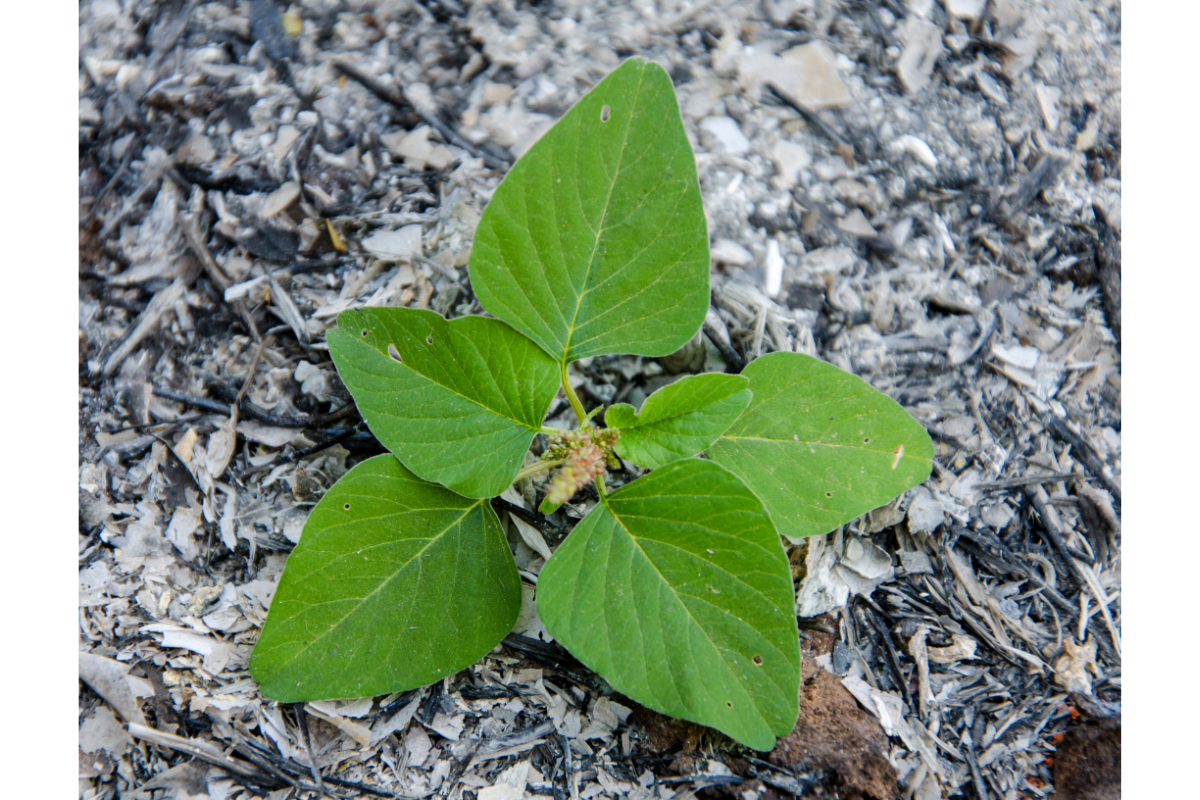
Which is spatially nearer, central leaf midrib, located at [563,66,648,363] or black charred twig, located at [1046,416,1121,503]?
central leaf midrib, located at [563,66,648,363]

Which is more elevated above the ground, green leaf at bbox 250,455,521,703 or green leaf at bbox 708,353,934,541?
green leaf at bbox 708,353,934,541

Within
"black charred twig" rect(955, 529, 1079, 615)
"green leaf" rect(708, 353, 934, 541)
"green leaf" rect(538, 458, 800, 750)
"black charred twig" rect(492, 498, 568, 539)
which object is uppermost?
"green leaf" rect(708, 353, 934, 541)

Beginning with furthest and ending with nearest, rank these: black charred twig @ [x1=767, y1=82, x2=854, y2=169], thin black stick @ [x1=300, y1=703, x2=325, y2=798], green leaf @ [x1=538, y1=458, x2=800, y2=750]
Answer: black charred twig @ [x1=767, y1=82, x2=854, y2=169]
thin black stick @ [x1=300, y1=703, x2=325, y2=798]
green leaf @ [x1=538, y1=458, x2=800, y2=750]

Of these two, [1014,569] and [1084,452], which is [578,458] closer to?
[1014,569]

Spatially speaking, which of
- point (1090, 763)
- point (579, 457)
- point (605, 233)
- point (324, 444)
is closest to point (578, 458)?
point (579, 457)

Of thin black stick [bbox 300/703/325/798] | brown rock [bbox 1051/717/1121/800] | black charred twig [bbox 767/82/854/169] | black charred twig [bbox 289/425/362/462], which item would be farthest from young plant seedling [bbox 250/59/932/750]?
brown rock [bbox 1051/717/1121/800]

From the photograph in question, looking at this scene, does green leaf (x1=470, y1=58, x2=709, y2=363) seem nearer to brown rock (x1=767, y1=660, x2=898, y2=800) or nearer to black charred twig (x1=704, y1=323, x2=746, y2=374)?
black charred twig (x1=704, y1=323, x2=746, y2=374)

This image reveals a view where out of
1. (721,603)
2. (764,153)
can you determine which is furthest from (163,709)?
(764,153)

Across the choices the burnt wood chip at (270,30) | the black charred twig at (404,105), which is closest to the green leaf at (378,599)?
the black charred twig at (404,105)
